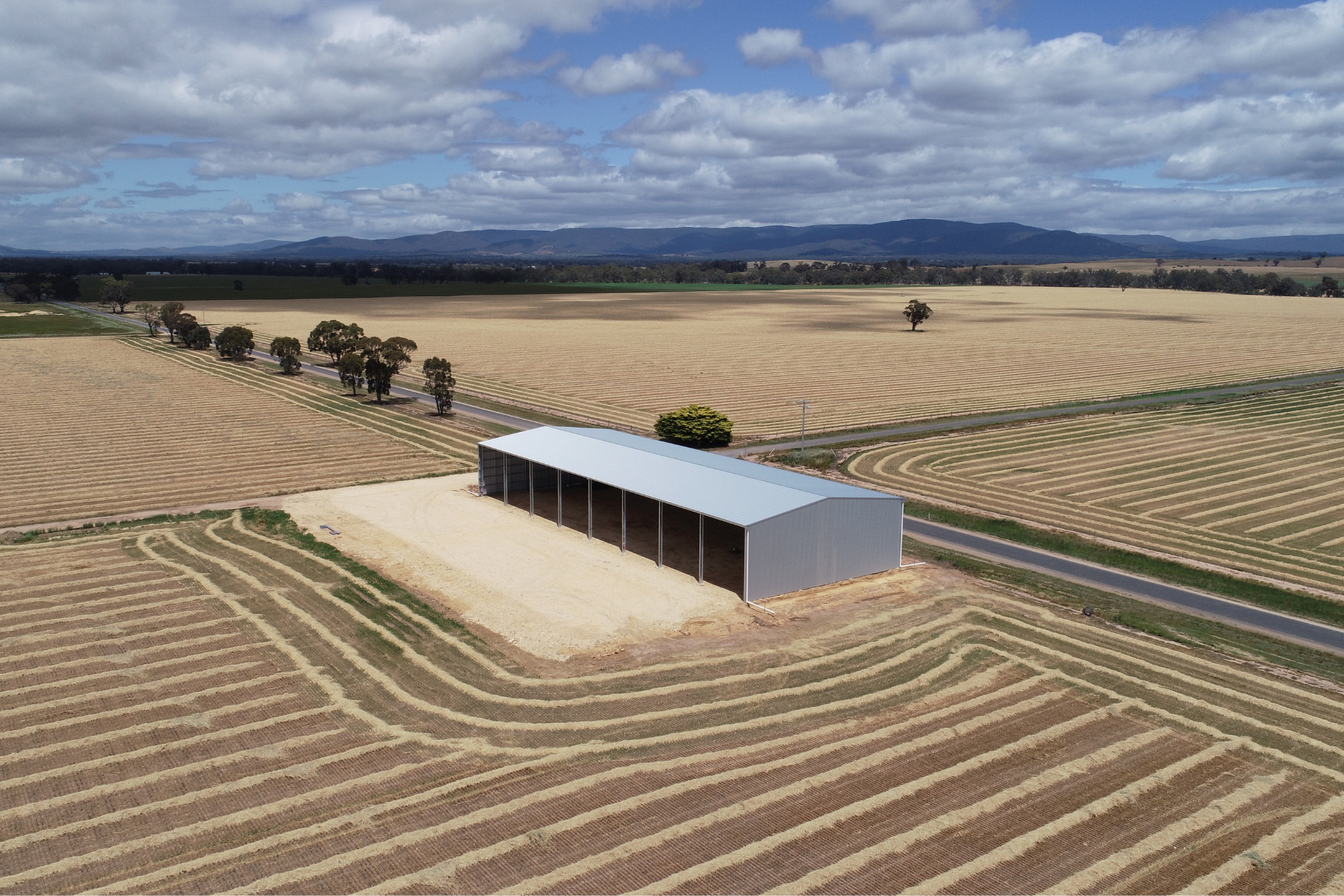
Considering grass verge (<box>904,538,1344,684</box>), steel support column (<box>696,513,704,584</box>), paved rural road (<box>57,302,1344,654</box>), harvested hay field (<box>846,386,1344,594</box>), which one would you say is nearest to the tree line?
harvested hay field (<box>846,386,1344,594</box>)

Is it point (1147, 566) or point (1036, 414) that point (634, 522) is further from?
point (1036, 414)

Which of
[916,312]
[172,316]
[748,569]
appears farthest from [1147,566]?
[172,316]

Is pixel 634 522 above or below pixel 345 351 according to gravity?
below

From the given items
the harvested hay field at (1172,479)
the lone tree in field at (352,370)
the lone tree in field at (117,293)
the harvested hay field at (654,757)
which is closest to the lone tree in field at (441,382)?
the lone tree in field at (352,370)

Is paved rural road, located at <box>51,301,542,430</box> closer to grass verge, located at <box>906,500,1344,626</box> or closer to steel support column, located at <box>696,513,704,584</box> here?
steel support column, located at <box>696,513,704,584</box>

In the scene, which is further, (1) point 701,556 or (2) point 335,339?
(2) point 335,339

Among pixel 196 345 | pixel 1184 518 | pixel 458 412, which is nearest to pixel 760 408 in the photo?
pixel 458 412
